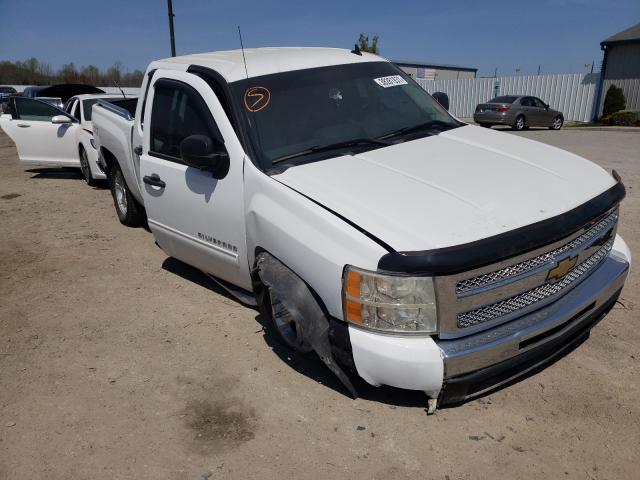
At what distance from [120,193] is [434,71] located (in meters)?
53.3

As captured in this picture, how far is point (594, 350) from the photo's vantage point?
342cm

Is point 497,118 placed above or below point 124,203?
below

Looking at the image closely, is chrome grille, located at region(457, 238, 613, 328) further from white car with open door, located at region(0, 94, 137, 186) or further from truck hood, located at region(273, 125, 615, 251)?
white car with open door, located at region(0, 94, 137, 186)

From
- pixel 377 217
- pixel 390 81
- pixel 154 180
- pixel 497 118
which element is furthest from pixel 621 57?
pixel 377 217

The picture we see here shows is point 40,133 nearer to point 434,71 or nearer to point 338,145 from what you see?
point 338,145

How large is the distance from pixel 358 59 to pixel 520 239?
246 cm

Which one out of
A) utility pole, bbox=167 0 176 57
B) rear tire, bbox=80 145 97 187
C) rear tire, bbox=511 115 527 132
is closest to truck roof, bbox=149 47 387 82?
rear tire, bbox=80 145 97 187

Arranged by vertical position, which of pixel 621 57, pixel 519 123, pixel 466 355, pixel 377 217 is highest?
pixel 621 57

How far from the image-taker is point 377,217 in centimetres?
262

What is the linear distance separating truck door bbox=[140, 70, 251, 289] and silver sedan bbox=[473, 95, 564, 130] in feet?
63.6

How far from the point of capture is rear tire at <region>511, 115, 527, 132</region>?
2161cm

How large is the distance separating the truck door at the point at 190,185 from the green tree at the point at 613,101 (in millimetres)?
25797

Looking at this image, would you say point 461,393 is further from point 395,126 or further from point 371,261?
Result: point 395,126

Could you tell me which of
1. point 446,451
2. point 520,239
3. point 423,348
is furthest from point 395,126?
point 446,451
